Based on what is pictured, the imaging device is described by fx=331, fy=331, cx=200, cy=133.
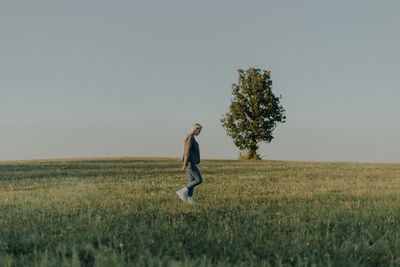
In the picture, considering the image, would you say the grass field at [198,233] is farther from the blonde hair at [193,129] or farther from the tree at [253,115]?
the tree at [253,115]

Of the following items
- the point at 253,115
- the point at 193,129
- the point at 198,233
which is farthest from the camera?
the point at 253,115

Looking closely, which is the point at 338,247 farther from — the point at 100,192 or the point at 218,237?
the point at 100,192

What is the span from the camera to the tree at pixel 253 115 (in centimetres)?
5203

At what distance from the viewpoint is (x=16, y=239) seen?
6211mm

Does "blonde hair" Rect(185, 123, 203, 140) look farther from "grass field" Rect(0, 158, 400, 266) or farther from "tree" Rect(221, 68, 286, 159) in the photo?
"tree" Rect(221, 68, 286, 159)

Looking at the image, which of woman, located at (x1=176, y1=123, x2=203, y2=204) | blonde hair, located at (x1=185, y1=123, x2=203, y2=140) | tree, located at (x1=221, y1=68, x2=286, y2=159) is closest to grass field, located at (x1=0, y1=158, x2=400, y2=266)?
woman, located at (x1=176, y1=123, x2=203, y2=204)

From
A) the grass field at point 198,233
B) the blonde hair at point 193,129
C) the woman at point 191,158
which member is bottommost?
the grass field at point 198,233

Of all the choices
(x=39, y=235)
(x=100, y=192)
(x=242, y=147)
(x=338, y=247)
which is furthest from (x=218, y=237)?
(x=242, y=147)

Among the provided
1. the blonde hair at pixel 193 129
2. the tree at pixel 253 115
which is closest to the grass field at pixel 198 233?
the blonde hair at pixel 193 129

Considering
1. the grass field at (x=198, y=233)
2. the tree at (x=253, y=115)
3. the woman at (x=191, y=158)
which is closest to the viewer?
the grass field at (x=198, y=233)

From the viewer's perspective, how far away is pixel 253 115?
172ft

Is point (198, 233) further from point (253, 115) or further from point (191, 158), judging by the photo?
point (253, 115)

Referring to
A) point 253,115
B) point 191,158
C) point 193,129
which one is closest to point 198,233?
point 191,158

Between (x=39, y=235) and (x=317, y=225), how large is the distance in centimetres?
580
